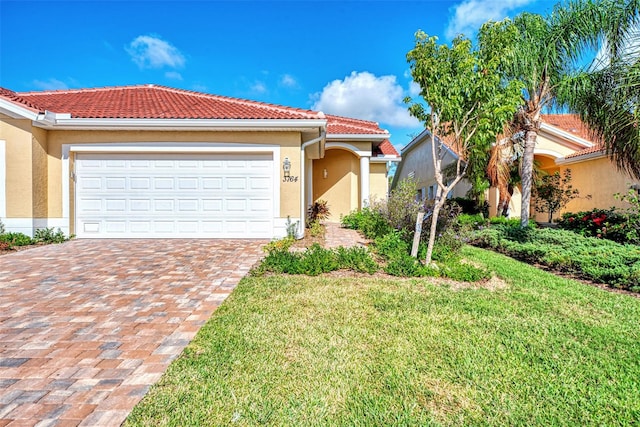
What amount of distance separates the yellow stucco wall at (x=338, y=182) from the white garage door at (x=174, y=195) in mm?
6435

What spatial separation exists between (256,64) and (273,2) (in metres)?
4.99

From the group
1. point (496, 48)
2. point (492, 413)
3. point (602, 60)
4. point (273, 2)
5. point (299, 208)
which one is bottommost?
point (492, 413)

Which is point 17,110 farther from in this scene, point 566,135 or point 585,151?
point 566,135

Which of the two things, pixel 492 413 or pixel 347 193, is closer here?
pixel 492 413

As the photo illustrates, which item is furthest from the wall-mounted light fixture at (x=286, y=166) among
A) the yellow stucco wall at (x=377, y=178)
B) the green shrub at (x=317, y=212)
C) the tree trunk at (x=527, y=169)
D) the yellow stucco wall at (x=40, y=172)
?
the tree trunk at (x=527, y=169)

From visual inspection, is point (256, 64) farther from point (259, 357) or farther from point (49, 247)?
point (259, 357)

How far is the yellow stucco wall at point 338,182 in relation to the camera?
15672 mm

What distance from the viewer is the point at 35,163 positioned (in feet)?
29.9

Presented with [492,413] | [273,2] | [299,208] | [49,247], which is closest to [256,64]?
[273,2]

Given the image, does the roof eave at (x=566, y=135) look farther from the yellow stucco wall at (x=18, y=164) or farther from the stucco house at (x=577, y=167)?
the yellow stucco wall at (x=18, y=164)

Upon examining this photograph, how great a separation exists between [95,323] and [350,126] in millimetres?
13669

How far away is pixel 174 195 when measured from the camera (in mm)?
9836

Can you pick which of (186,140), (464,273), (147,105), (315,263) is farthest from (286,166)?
(464,273)

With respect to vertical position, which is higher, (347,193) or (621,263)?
(347,193)
